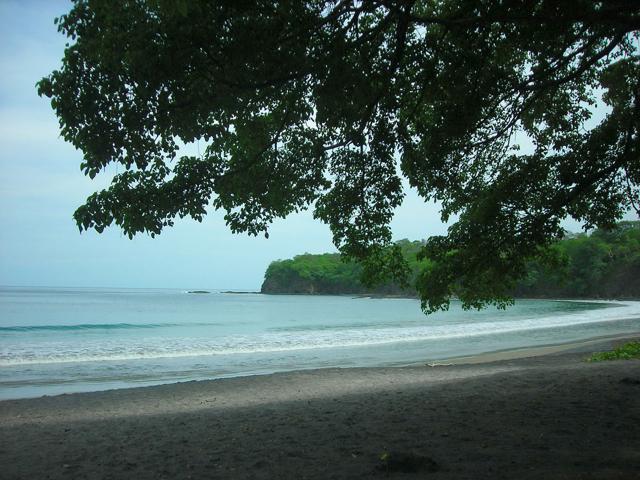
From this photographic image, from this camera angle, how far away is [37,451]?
18.9 feet

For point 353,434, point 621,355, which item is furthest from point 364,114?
point 621,355

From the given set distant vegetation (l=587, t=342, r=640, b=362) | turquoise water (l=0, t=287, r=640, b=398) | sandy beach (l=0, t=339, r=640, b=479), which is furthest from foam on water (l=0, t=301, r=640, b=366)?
distant vegetation (l=587, t=342, r=640, b=362)

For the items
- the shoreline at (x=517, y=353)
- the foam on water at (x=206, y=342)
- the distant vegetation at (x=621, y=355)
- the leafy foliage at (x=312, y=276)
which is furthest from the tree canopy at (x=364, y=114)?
the leafy foliage at (x=312, y=276)

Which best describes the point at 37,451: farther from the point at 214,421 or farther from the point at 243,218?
the point at 243,218

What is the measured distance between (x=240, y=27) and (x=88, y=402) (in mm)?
7545

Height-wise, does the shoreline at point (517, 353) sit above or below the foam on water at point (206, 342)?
below

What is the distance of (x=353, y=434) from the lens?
228 inches

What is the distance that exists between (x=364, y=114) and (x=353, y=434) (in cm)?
362

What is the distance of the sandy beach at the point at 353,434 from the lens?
4.46 meters

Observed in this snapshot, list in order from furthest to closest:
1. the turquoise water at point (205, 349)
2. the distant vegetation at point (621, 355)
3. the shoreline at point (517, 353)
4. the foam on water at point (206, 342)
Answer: the foam on water at point (206, 342)
the shoreline at point (517, 353)
the turquoise water at point (205, 349)
the distant vegetation at point (621, 355)

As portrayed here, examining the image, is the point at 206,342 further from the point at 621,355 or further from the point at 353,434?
→ the point at 353,434

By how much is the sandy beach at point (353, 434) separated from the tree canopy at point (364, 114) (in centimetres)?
198

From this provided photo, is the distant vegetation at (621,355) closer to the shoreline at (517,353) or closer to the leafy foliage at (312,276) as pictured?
the shoreline at (517,353)

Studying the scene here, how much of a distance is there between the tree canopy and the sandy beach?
6.50ft
